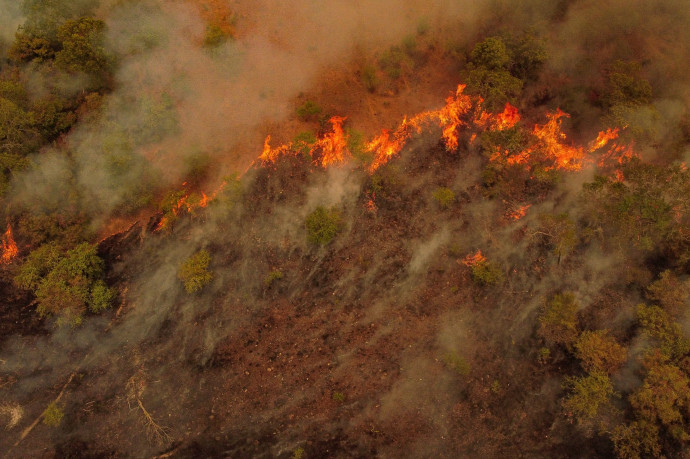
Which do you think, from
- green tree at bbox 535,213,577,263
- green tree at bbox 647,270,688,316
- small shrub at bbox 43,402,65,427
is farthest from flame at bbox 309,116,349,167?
small shrub at bbox 43,402,65,427

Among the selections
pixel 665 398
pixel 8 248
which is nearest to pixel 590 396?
pixel 665 398

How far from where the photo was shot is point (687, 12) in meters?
13.7

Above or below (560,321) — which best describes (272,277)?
above

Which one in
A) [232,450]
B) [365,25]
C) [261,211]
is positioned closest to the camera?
[232,450]

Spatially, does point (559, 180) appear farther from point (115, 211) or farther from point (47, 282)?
point (47, 282)

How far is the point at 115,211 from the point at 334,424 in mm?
9315

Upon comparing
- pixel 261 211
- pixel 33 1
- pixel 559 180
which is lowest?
pixel 559 180

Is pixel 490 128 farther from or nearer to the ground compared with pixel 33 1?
nearer to the ground

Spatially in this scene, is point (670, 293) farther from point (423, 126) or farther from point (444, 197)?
point (423, 126)

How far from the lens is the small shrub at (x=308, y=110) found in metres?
13.4

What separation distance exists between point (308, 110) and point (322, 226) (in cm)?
376

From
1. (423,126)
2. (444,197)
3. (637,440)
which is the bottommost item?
(637,440)

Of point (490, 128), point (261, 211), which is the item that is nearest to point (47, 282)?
point (261, 211)

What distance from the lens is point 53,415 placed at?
12.2 meters
